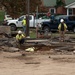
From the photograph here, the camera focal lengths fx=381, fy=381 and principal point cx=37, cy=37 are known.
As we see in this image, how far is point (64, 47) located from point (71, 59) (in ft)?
14.6

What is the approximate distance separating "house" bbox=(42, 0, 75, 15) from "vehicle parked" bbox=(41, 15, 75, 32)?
1722 cm

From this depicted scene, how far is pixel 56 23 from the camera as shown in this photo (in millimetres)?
40125

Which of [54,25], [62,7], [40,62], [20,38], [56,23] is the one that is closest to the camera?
[40,62]

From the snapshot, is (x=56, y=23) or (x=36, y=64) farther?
(x=56, y=23)

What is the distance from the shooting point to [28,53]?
23344 millimetres

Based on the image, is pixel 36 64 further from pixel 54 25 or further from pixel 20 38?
pixel 54 25

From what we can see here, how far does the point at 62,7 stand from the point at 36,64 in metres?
42.9

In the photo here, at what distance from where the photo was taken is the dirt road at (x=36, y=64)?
1594 centimetres

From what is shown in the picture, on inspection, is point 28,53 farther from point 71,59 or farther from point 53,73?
point 53,73

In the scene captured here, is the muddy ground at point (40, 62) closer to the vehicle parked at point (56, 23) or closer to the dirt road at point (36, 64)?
the dirt road at point (36, 64)

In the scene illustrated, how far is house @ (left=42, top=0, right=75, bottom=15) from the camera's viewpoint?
5783 cm

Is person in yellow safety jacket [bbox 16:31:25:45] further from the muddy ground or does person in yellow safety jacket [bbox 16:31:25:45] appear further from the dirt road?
the dirt road

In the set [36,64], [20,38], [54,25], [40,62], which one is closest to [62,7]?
[54,25]

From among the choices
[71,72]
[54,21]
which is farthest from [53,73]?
[54,21]
